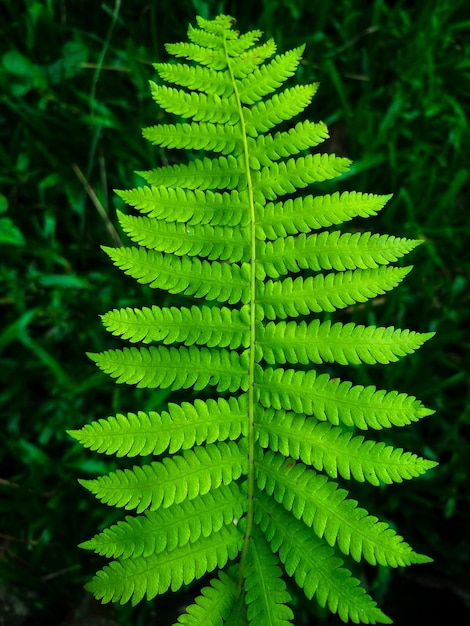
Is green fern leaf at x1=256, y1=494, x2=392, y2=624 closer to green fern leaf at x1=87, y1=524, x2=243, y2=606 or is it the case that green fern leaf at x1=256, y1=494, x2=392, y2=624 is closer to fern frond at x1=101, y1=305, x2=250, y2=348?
green fern leaf at x1=87, y1=524, x2=243, y2=606

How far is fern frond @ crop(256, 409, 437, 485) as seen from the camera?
55.3 inches

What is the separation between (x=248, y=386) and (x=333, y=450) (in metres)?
0.29

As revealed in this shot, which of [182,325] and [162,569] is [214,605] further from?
[182,325]

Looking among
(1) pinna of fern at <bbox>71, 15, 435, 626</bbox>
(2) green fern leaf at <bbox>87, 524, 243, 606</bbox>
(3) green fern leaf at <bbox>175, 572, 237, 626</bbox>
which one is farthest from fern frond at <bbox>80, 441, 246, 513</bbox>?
(3) green fern leaf at <bbox>175, 572, 237, 626</bbox>

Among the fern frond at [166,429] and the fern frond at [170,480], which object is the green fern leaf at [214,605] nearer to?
the fern frond at [170,480]

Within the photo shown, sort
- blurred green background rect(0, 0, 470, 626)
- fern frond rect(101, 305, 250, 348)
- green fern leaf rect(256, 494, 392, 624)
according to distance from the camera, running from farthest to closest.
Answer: blurred green background rect(0, 0, 470, 626)
fern frond rect(101, 305, 250, 348)
green fern leaf rect(256, 494, 392, 624)

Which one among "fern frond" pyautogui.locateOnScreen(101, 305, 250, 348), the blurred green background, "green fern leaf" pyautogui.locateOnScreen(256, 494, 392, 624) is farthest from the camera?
the blurred green background

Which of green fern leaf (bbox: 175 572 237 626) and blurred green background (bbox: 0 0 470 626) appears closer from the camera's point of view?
green fern leaf (bbox: 175 572 237 626)

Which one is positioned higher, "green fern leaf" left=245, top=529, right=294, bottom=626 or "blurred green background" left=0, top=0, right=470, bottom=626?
"blurred green background" left=0, top=0, right=470, bottom=626

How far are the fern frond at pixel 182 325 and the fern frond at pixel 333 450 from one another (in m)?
0.23

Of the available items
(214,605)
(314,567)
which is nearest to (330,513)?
(314,567)

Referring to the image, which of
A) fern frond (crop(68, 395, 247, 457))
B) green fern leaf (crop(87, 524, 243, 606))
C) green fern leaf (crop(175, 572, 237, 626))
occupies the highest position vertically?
fern frond (crop(68, 395, 247, 457))

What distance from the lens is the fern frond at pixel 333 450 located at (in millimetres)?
1405

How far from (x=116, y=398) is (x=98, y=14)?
1.95 meters
